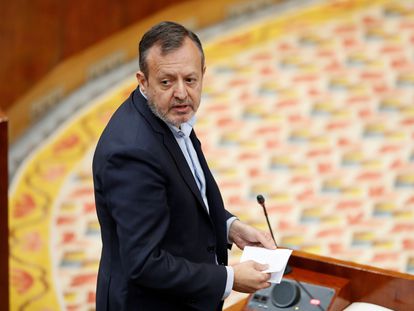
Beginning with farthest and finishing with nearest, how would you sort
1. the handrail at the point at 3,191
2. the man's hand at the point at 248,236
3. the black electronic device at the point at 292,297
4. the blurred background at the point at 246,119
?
the blurred background at the point at 246,119, the handrail at the point at 3,191, the black electronic device at the point at 292,297, the man's hand at the point at 248,236

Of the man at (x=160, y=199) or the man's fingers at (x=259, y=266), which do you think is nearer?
the man at (x=160, y=199)

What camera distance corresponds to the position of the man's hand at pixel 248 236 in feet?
8.71

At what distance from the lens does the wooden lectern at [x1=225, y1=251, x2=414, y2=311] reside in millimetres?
2816

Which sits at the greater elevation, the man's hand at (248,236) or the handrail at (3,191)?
the handrail at (3,191)

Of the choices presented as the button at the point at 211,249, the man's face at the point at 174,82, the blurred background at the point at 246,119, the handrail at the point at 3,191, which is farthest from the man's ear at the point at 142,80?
the blurred background at the point at 246,119

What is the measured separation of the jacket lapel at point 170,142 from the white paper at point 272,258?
221mm

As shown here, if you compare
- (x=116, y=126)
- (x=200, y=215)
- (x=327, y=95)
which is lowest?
(x=200, y=215)

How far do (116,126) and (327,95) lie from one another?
132 inches

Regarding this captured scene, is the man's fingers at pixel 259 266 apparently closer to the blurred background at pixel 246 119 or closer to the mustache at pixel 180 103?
the mustache at pixel 180 103

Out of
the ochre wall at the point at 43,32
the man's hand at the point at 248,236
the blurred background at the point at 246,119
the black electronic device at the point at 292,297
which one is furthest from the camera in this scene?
the ochre wall at the point at 43,32

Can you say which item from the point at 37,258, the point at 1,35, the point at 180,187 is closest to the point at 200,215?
the point at 180,187

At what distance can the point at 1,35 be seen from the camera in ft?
16.4

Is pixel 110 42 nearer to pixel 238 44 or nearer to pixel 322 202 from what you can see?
pixel 238 44

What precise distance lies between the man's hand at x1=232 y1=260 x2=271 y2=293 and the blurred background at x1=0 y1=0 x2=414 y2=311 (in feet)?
5.58
